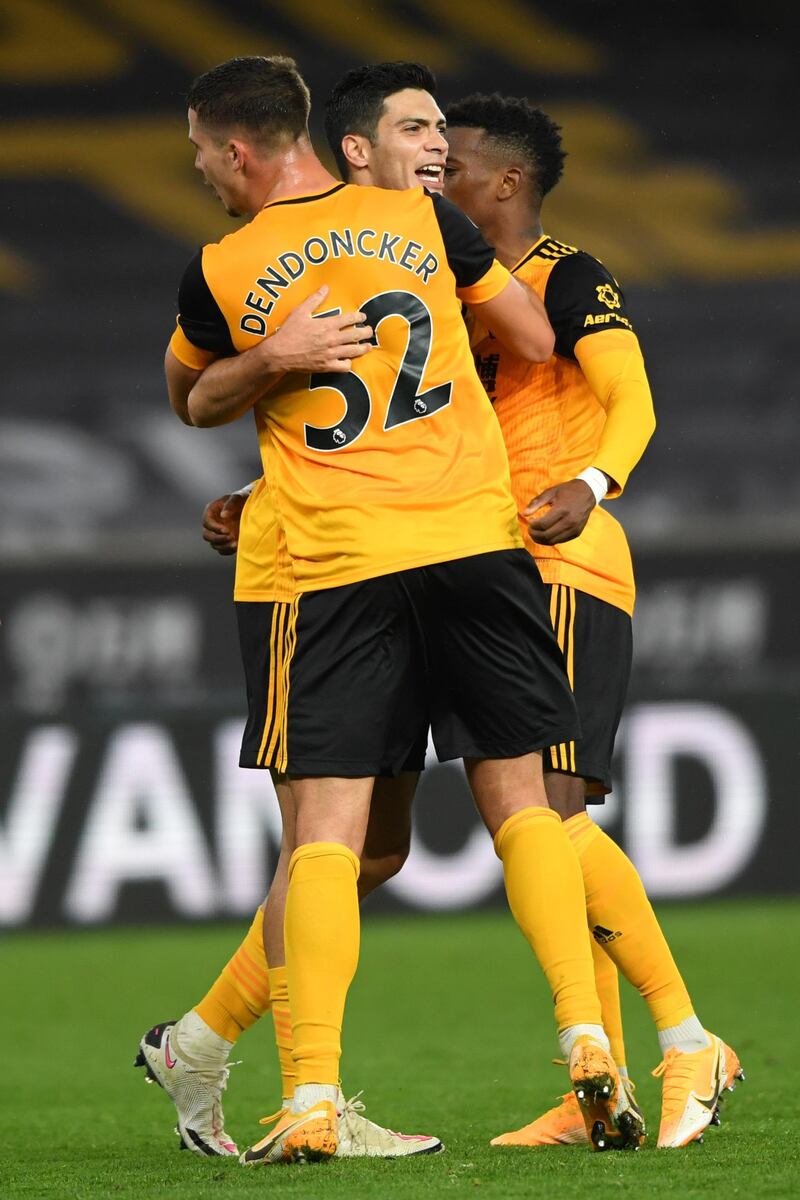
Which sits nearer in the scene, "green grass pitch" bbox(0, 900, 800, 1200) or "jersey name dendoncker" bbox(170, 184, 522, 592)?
"green grass pitch" bbox(0, 900, 800, 1200)

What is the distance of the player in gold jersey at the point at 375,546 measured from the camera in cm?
271

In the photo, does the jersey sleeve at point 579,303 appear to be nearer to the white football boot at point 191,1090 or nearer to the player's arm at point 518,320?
the player's arm at point 518,320

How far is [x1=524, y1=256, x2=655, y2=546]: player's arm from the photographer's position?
9.26ft

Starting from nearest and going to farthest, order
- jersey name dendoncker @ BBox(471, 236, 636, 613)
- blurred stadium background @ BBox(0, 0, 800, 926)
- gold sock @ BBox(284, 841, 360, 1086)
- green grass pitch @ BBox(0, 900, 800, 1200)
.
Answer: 1. green grass pitch @ BBox(0, 900, 800, 1200)
2. gold sock @ BBox(284, 841, 360, 1086)
3. jersey name dendoncker @ BBox(471, 236, 636, 613)
4. blurred stadium background @ BBox(0, 0, 800, 926)

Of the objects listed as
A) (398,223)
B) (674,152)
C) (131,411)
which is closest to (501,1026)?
(398,223)

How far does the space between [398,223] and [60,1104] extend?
6.77 feet

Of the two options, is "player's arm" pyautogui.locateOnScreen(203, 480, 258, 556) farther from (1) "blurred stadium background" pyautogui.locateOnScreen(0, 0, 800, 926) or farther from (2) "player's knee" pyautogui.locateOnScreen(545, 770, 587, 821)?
(1) "blurred stadium background" pyautogui.locateOnScreen(0, 0, 800, 926)

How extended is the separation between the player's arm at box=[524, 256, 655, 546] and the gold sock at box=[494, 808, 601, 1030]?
0.45 metres

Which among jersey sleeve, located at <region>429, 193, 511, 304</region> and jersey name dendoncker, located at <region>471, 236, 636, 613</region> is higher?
jersey sleeve, located at <region>429, 193, 511, 304</region>

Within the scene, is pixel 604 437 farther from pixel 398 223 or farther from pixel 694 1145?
pixel 694 1145

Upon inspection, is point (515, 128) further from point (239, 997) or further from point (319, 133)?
point (319, 133)

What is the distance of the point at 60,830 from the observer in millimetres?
6871

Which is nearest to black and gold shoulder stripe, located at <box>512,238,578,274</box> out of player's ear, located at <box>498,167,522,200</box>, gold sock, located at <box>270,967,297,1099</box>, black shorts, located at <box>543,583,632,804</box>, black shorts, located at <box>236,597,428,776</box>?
player's ear, located at <box>498,167,522,200</box>

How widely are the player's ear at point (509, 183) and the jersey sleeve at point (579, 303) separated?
0.78 ft
